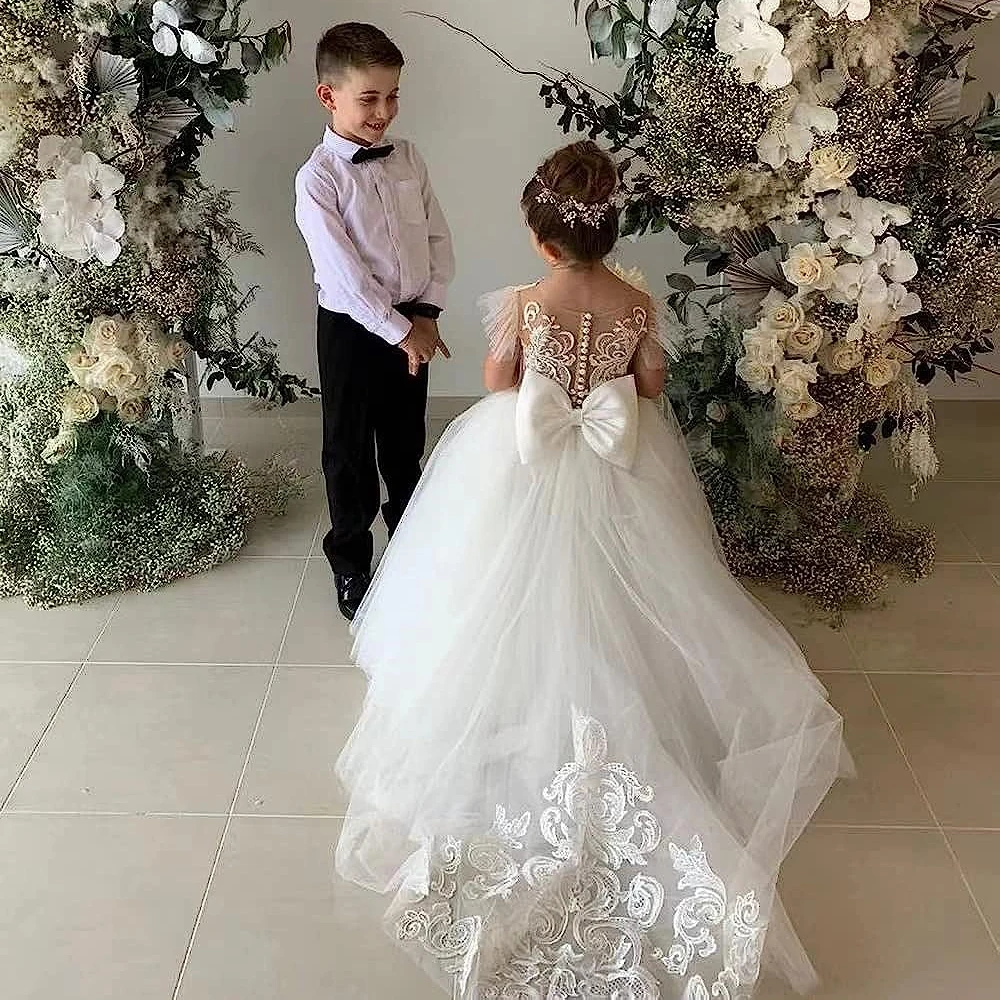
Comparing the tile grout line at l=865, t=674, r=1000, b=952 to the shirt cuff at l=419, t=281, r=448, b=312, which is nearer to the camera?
the tile grout line at l=865, t=674, r=1000, b=952

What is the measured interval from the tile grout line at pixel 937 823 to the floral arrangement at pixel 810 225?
1.18 feet

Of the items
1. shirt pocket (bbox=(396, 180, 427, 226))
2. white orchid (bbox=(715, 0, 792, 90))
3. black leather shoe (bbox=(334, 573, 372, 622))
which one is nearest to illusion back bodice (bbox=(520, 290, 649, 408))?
shirt pocket (bbox=(396, 180, 427, 226))

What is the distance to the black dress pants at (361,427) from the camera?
8.11ft

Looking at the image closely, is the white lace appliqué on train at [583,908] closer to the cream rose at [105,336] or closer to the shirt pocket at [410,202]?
the shirt pocket at [410,202]

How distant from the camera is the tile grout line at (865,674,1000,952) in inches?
73.4

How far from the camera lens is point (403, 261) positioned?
243 centimetres

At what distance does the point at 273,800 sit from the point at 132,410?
108 cm

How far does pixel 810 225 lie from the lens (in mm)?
2496

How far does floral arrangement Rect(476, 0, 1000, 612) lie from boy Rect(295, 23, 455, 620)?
0.47 metres

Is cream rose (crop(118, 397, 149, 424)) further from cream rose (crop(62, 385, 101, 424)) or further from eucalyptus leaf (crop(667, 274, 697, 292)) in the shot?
eucalyptus leaf (crop(667, 274, 697, 292))

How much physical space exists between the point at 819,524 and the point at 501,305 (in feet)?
3.59

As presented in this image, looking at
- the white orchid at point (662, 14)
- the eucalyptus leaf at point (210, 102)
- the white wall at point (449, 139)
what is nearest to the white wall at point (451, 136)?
the white wall at point (449, 139)

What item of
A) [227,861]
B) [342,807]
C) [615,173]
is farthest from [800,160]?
[227,861]

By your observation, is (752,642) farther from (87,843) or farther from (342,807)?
(87,843)
